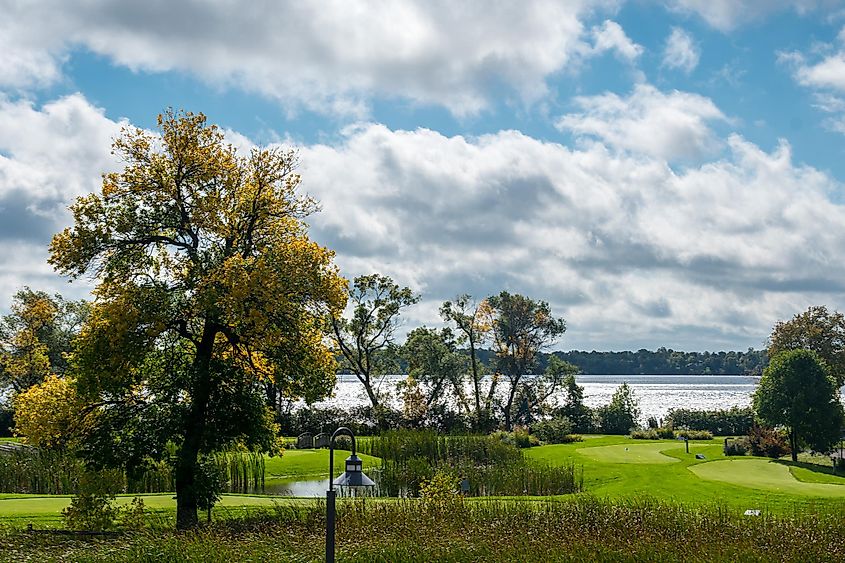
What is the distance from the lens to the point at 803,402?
28.0 metres

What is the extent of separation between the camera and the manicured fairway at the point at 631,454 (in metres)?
27.7

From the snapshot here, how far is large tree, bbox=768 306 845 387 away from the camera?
44125 mm

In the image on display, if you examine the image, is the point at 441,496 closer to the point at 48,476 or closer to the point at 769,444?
the point at 48,476

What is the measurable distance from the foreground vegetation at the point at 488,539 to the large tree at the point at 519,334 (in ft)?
106

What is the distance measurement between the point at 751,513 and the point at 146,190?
12.8 meters

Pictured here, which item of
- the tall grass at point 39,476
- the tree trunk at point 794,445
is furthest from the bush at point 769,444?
the tall grass at point 39,476

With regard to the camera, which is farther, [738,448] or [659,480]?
[738,448]

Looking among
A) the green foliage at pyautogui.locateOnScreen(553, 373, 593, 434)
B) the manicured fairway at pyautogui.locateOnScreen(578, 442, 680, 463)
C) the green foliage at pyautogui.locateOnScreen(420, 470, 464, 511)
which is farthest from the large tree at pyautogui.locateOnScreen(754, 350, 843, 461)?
the green foliage at pyautogui.locateOnScreen(553, 373, 593, 434)

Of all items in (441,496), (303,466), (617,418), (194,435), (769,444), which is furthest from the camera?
(617,418)

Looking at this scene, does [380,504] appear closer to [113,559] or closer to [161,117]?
[113,559]

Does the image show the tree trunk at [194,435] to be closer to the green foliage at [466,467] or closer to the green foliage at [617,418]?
the green foliage at [466,467]

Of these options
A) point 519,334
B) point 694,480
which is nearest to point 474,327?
point 519,334

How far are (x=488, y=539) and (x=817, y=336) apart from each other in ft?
122

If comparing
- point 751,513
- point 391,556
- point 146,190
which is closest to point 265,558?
point 391,556
